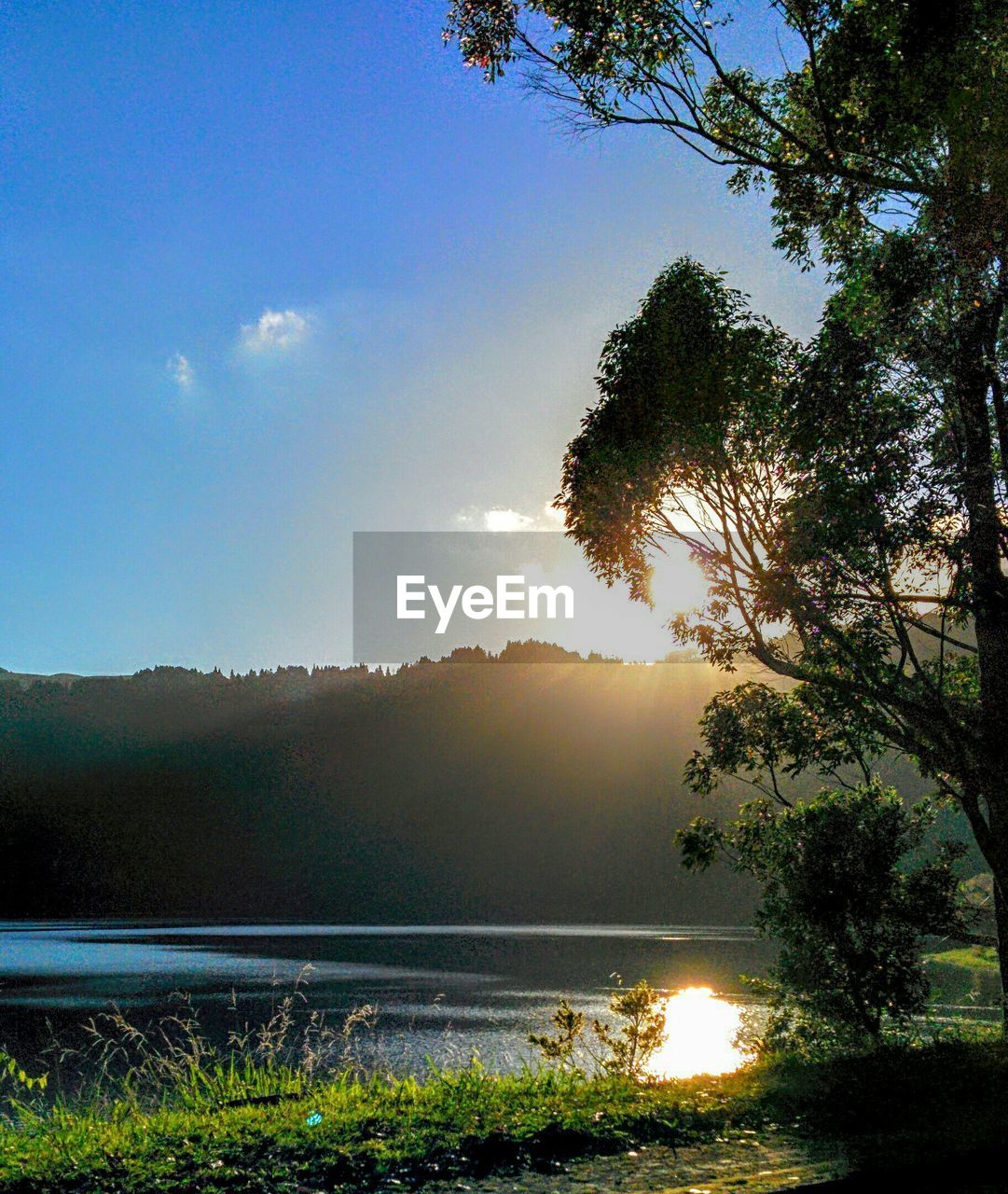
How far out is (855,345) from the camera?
1334 centimetres

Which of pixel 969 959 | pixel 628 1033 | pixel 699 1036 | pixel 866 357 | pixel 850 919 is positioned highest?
pixel 866 357

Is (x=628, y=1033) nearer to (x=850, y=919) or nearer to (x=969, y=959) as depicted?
(x=850, y=919)

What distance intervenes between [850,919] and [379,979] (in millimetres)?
43692

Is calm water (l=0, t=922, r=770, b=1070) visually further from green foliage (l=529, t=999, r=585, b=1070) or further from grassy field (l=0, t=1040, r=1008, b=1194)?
green foliage (l=529, t=999, r=585, b=1070)

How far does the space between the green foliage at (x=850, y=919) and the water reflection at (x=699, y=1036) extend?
1.31 metres

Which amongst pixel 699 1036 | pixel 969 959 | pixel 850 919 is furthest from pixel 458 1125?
pixel 969 959

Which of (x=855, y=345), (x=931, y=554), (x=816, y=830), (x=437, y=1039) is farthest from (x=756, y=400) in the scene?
(x=437, y=1039)

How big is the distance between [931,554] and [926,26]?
20.6 ft

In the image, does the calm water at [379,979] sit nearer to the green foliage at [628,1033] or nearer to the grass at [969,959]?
the green foliage at [628,1033]

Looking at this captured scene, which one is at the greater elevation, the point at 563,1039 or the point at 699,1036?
the point at 563,1039

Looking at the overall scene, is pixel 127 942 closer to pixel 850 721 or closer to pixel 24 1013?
pixel 24 1013

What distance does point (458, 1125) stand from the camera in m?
7.29

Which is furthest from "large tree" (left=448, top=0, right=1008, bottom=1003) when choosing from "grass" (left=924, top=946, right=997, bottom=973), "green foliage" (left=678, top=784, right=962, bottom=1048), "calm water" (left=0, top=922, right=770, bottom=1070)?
"grass" (left=924, top=946, right=997, bottom=973)

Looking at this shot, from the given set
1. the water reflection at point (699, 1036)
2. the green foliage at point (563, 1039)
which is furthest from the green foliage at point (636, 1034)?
the green foliage at point (563, 1039)
